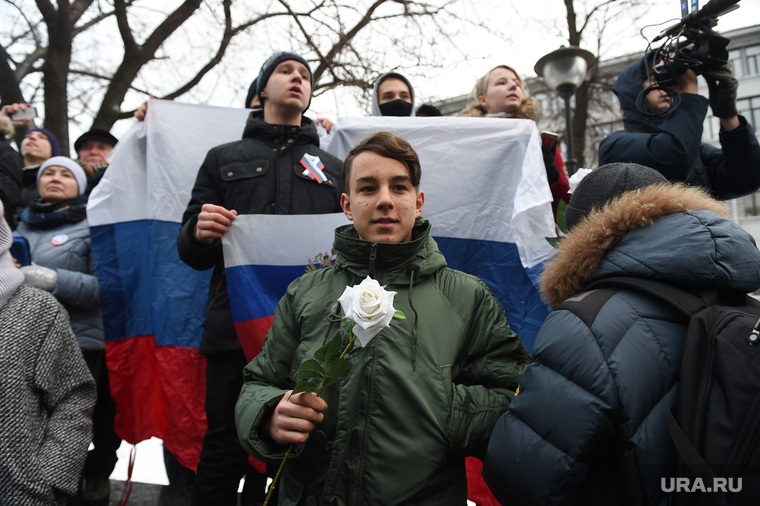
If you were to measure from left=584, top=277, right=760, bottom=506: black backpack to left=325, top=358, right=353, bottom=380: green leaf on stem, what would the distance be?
644mm

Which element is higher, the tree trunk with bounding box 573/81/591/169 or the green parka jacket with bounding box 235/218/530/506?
the tree trunk with bounding box 573/81/591/169

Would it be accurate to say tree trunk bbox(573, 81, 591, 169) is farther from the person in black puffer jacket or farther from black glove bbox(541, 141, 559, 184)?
the person in black puffer jacket

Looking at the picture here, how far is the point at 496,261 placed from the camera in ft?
8.53

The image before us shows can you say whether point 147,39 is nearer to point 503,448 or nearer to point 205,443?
point 205,443

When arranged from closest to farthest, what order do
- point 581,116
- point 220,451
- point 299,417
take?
point 299,417, point 220,451, point 581,116

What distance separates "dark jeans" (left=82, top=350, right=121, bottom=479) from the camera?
2881 millimetres

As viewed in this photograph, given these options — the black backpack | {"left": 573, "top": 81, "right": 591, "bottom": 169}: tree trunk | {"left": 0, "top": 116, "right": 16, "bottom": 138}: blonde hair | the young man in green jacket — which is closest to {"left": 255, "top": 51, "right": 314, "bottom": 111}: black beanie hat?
the young man in green jacket

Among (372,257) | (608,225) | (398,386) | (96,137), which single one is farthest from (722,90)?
(96,137)

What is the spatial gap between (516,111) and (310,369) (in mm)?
2353

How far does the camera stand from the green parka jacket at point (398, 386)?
140cm

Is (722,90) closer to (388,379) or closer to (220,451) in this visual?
(388,379)

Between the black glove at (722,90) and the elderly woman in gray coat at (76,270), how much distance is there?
313 cm

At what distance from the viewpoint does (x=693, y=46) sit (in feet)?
7.40

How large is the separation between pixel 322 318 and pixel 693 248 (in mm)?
978
